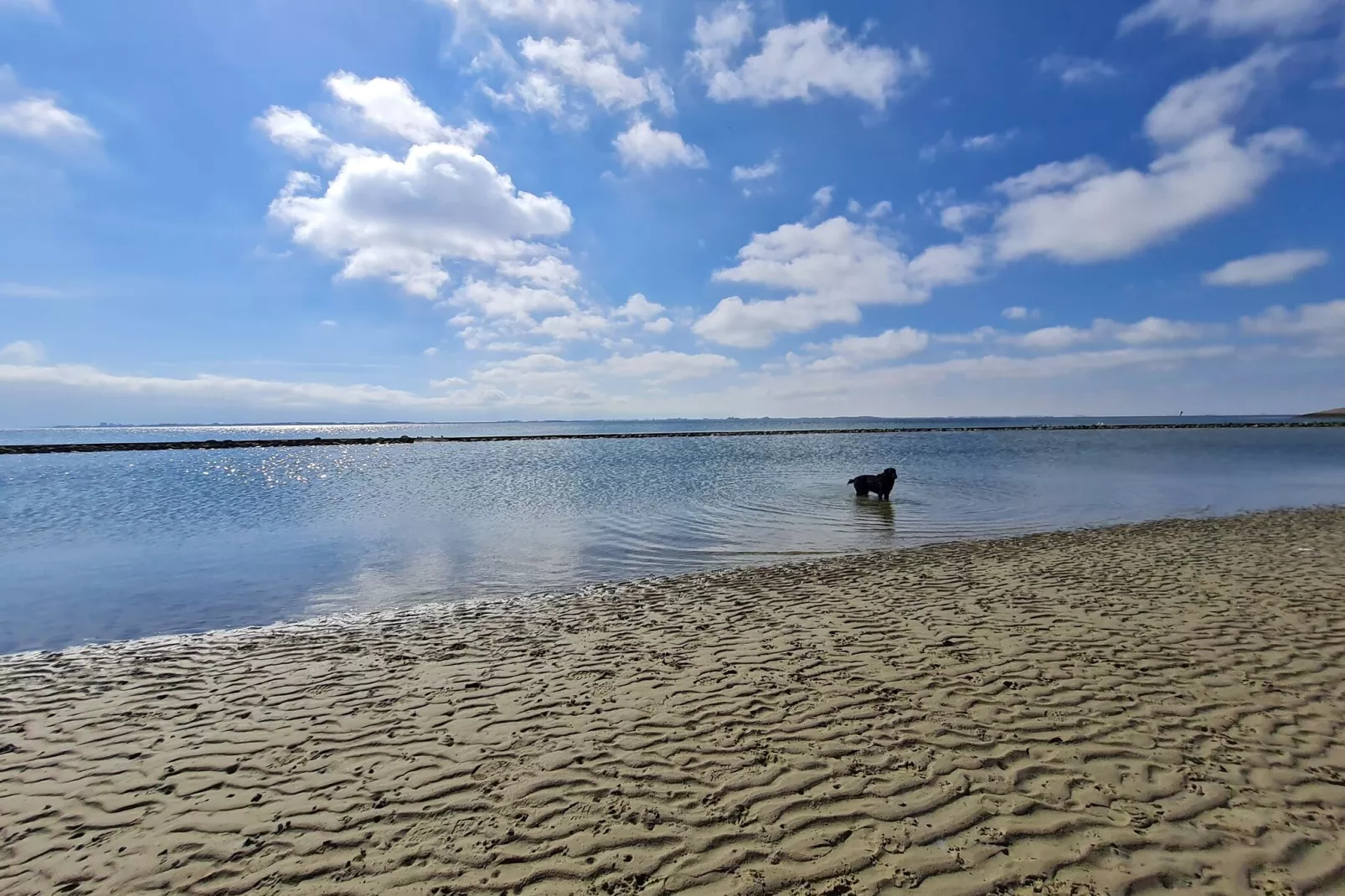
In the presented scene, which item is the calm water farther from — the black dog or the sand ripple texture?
the sand ripple texture

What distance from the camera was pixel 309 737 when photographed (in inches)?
259

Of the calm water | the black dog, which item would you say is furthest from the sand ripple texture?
the black dog

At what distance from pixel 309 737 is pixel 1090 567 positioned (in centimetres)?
1534

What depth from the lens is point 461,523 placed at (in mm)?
23453

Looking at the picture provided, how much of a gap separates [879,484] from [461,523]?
62.0 feet

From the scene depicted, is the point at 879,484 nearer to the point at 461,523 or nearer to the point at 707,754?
the point at 461,523

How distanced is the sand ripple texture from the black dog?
1667cm

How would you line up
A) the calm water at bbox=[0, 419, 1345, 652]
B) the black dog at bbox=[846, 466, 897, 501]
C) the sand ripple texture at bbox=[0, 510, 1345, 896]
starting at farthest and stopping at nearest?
the black dog at bbox=[846, 466, 897, 501] < the calm water at bbox=[0, 419, 1345, 652] < the sand ripple texture at bbox=[0, 510, 1345, 896]

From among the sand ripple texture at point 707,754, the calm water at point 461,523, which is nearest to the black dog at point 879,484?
the calm water at point 461,523

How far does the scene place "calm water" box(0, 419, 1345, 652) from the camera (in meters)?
13.4

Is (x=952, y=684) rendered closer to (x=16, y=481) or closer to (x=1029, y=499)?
(x=1029, y=499)

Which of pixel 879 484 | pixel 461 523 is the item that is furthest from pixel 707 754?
pixel 879 484

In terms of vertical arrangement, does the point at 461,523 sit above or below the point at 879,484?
below

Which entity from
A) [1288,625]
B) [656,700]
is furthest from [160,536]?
[1288,625]
